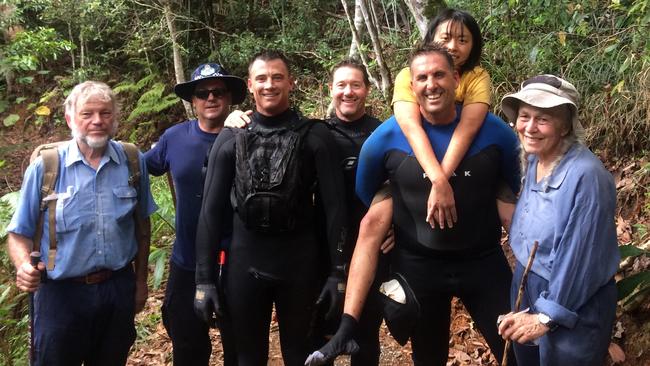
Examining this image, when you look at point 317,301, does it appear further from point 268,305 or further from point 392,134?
point 392,134

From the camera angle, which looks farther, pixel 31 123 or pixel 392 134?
pixel 31 123

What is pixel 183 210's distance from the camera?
147 inches

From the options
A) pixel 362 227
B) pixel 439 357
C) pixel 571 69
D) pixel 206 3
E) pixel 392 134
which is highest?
pixel 206 3

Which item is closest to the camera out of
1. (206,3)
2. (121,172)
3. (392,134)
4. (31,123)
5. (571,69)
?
(392,134)

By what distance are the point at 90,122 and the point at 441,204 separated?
78.8 inches

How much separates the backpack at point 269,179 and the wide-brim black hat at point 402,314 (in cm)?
70

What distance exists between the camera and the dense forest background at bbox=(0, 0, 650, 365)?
5.54 m

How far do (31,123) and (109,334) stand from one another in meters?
13.2

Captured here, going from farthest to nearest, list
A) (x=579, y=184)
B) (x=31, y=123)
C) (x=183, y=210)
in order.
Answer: (x=31, y=123) → (x=183, y=210) → (x=579, y=184)

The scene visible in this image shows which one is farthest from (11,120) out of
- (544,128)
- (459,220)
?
(544,128)

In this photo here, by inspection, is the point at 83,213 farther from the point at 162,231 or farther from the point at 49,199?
the point at 162,231

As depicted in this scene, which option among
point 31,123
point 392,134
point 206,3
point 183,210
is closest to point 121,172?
point 183,210

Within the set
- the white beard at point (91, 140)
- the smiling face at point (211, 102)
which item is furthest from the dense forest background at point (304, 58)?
the white beard at point (91, 140)

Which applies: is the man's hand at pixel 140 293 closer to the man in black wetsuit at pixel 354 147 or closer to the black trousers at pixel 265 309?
the black trousers at pixel 265 309
